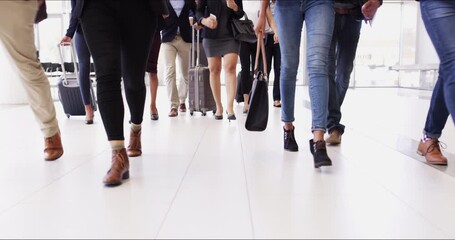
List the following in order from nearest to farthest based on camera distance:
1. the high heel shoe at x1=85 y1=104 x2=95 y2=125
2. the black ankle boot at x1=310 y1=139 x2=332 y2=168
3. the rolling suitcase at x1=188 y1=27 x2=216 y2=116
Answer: the black ankle boot at x1=310 y1=139 x2=332 y2=168
the high heel shoe at x1=85 y1=104 x2=95 y2=125
the rolling suitcase at x1=188 y1=27 x2=216 y2=116

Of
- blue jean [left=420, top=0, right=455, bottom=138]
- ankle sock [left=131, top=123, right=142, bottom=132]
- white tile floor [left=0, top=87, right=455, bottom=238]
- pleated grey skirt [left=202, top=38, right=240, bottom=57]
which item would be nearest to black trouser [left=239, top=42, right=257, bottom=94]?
pleated grey skirt [left=202, top=38, right=240, bottom=57]

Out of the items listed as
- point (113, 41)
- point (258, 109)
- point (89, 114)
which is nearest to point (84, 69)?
point (89, 114)

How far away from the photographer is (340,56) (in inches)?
119

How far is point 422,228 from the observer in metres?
1.45

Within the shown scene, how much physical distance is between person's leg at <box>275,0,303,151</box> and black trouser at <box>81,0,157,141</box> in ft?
2.58

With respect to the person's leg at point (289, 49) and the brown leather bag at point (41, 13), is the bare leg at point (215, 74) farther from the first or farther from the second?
the brown leather bag at point (41, 13)

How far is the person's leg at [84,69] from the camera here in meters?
3.87

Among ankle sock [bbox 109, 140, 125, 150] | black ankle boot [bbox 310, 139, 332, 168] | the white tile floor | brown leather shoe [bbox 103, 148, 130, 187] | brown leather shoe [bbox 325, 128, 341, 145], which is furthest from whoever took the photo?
brown leather shoe [bbox 325, 128, 341, 145]

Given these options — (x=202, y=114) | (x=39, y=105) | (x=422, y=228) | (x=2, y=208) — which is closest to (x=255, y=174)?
(x=422, y=228)

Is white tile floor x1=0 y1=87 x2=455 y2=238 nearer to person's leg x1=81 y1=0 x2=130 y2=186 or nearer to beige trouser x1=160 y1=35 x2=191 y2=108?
person's leg x1=81 y1=0 x2=130 y2=186

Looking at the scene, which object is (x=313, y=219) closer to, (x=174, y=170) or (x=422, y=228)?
(x=422, y=228)

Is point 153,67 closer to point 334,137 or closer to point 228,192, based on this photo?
point 334,137

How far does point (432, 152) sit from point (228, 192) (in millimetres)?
1309

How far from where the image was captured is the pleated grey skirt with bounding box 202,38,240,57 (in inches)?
170
